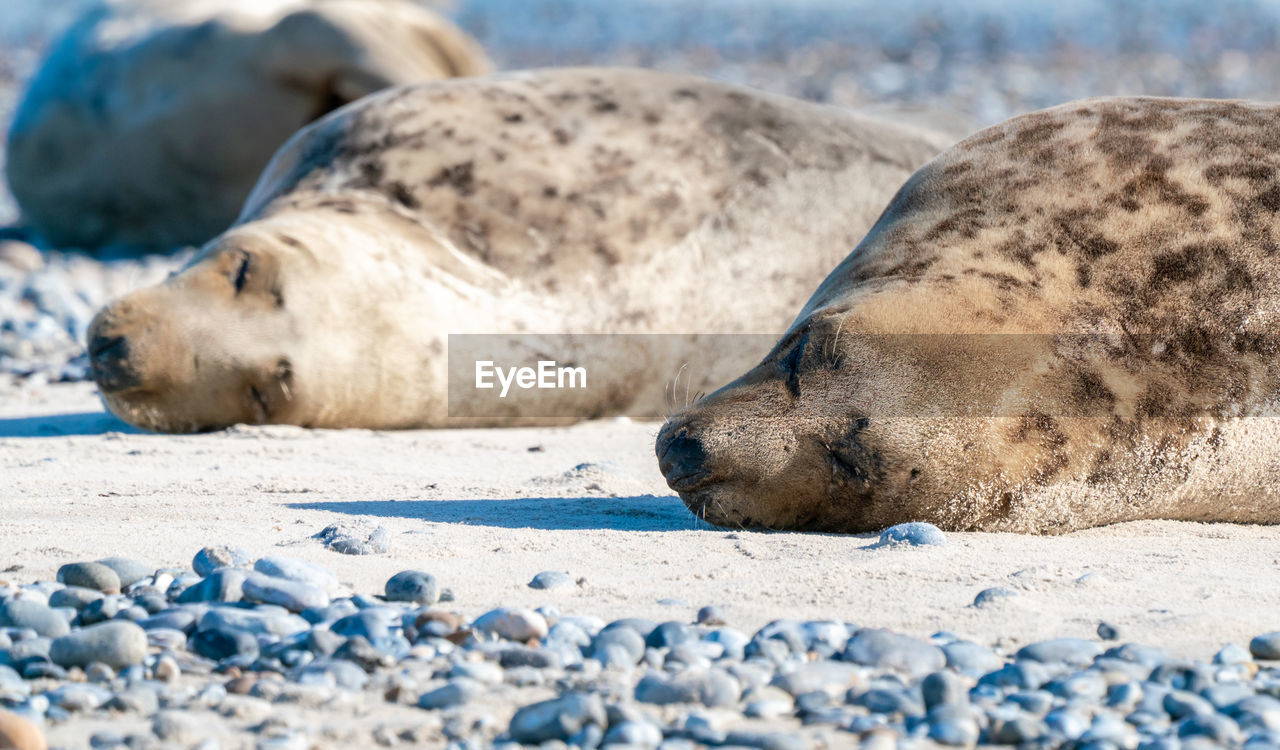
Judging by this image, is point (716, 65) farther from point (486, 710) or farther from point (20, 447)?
point (486, 710)

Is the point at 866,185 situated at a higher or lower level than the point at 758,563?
higher

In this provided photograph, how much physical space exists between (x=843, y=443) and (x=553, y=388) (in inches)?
79.1

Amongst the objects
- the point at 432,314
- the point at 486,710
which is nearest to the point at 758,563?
the point at 486,710

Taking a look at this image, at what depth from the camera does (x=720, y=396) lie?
3061 mm

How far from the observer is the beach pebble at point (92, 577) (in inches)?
93.6

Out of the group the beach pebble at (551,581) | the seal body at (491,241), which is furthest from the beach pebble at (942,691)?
the seal body at (491,241)

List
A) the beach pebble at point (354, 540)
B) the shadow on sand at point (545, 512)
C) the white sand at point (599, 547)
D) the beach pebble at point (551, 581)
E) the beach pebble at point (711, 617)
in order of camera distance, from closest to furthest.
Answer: the beach pebble at point (711, 617) → the white sand at point (599, 547) → the beach pebble at point (551, 581) → the beach pebble at point (354, 540) → the shadow on sand at point (545, 512)

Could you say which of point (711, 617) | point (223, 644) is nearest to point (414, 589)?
point (223, 644)

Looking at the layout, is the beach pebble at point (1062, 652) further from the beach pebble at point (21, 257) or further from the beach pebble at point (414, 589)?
the beach pebble at point (21, 257)

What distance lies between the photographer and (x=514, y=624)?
7.08 ft

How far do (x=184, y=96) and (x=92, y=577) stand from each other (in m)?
6.09

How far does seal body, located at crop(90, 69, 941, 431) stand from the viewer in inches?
171

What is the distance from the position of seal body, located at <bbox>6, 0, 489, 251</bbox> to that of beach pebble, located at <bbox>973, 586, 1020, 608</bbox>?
571 cm

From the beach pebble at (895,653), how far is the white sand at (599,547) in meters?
0.15
